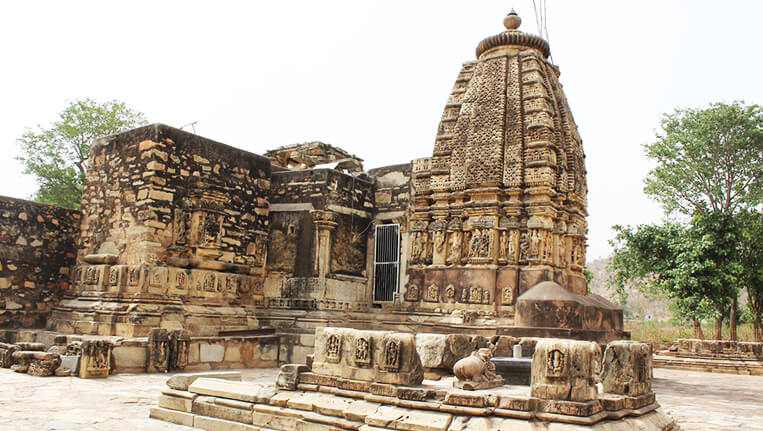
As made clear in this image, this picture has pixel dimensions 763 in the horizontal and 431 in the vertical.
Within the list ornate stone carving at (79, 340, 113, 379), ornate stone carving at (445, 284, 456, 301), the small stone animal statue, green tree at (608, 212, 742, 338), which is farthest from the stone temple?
green tree at (608, 212, 742, 338)

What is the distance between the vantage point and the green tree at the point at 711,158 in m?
22.7

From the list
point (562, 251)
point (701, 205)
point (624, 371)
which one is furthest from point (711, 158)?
point (624, 371)

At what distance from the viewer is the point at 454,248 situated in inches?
508

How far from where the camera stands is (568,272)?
504 inches

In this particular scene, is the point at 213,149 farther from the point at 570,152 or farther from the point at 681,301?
the point at 681,301

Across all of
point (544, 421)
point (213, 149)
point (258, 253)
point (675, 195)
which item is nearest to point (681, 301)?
point (675, 195)

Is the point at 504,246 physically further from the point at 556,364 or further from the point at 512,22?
the point at 556,364

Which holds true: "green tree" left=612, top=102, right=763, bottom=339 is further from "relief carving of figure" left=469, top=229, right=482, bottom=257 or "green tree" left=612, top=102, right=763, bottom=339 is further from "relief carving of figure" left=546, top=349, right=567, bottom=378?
"relief carving of figure" left=546, top=349, right=567, bottom=378

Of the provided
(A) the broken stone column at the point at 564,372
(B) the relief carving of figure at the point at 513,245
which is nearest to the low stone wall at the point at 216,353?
(B) the relief carving of figure at the point at 513,245

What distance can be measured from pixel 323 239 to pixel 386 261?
182 cm

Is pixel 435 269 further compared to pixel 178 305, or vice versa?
pixel 435 269

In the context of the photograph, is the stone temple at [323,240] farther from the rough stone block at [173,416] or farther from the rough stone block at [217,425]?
the rough stone block at [217,425]

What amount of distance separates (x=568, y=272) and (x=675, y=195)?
46.9 feet

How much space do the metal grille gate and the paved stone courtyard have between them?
14.0 ft
